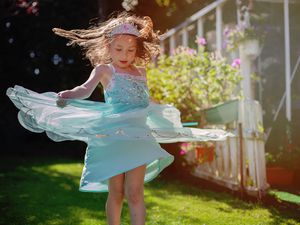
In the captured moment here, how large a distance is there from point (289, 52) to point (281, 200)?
3.11 meters

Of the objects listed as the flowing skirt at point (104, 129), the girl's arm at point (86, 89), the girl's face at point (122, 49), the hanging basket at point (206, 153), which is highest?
the girl's face at point (122, 49)

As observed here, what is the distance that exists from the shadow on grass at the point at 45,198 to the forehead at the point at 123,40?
178cm

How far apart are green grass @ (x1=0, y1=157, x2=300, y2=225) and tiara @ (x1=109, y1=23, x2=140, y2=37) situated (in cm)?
170

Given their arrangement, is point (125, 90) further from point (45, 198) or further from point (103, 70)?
point (45, 198)

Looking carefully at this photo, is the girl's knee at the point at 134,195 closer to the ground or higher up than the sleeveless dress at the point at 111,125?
closer to the ground

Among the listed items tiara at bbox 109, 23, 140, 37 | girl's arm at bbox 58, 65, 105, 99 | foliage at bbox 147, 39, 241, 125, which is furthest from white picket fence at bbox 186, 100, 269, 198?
girl's arm at bbox 58, 65, 105, 99

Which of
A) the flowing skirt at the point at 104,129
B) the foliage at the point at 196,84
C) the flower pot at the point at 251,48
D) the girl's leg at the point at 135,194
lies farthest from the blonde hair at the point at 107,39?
the flower pot at the point at 251,48

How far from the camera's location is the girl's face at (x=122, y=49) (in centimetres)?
327

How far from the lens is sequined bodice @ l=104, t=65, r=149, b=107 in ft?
10.7

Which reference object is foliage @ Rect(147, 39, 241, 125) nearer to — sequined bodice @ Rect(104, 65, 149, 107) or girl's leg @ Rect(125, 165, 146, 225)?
sequined bodice @ Rect(104, 65, 149, 107)

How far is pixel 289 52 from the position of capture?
7.48 meters

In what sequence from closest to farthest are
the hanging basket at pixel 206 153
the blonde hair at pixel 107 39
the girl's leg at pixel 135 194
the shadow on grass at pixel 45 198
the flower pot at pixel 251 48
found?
the girl's leg at pixel 135 194 → the blonde hair at pixel 107 39 → the shadow on grass at pixel 45 198 → the hanging basket at pixel 206 153 → the flower pot at pixel 251 48

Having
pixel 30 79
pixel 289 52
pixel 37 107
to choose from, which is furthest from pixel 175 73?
pixel 30 79

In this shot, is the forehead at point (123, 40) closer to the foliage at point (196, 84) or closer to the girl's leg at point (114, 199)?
the girl's leg at point (114, 199)
